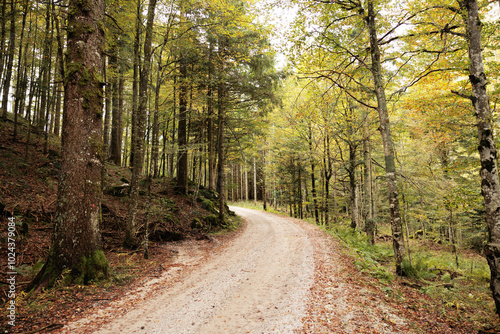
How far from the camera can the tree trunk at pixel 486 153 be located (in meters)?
4.75

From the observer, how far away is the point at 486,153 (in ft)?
16.9

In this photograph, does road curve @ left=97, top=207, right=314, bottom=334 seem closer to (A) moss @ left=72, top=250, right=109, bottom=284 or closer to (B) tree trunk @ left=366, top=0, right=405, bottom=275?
(A) moss @ left=72, top=250, right=109, bottom=284

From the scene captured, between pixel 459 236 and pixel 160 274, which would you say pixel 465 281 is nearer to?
pixel 160 274

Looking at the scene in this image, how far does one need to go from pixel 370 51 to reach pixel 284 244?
7.90 metres

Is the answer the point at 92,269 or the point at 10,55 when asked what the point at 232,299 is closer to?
the point at 92,269

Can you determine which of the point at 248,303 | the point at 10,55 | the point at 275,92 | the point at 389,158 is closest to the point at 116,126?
the point at 10,55

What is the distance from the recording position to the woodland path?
3748 mm

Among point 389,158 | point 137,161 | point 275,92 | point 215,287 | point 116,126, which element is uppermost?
point 275,92

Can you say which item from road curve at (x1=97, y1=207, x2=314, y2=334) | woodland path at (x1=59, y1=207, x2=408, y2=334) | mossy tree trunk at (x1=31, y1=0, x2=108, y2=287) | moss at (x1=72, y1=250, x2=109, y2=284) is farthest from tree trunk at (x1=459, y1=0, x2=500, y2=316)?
mossy tree trunk at (x1=31, y1=0, x2=108, y2=287)

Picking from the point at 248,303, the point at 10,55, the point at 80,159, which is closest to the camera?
the point at 248,303

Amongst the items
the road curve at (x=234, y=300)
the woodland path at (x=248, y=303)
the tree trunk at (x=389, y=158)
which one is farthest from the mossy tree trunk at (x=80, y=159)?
the tree trunk at (x=389, y=158)

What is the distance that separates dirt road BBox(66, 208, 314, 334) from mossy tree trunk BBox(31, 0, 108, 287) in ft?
5.73

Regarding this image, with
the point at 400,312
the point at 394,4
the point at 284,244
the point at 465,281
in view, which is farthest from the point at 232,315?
the point at 394,4

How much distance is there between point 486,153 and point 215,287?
713 cm
